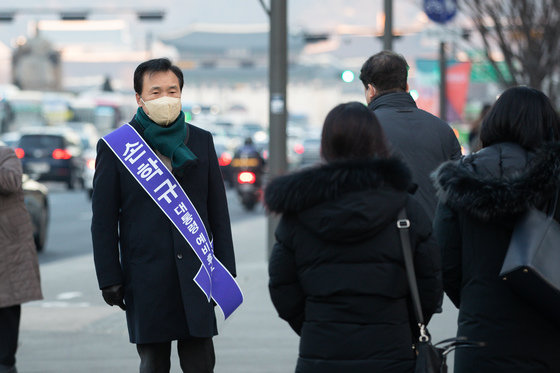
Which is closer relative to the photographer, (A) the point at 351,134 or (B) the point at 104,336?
(A) the point at 351,134

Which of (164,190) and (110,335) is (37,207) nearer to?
(110,335)

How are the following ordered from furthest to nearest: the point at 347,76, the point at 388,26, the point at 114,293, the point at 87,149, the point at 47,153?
the point at 87,149 → the point at 47,153 → the point at 388,26 → the point at 347,76 → the point at 114,293

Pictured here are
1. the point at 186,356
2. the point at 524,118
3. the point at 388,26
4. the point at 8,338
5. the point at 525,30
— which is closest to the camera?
the point at 524,118

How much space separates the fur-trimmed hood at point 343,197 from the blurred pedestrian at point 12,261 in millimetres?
3199

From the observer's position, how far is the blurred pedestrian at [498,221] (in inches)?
174

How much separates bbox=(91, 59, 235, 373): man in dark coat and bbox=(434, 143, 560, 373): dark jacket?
48.5 inches

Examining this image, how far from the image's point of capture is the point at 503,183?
4418 mm

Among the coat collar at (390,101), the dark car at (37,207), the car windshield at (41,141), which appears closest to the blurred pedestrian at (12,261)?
the coat collar at (390,101)

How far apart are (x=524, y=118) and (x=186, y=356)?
1.80 meters

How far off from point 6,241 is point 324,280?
334cm

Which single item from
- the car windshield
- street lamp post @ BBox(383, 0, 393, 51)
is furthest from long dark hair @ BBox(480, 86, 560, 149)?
the car windshield

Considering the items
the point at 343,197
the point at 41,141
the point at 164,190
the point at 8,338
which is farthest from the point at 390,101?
the point at 41,141

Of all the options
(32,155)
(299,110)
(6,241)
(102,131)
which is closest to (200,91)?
(299,110)

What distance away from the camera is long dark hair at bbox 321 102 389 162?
4.12m
